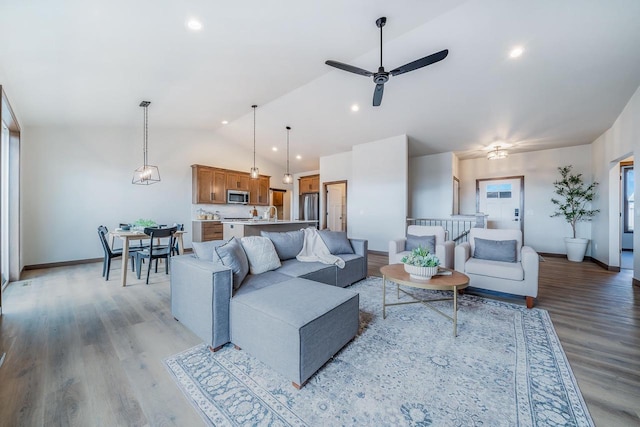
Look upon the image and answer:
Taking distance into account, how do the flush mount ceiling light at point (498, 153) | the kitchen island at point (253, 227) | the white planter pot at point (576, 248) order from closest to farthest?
the kitchen island at point (253, 227), the white planter pot at point (576, 248), the flush mount ceiling light at point (498, 153)

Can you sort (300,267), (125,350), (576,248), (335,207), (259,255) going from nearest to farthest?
1. (125,350)
2. (259,255)
3. (300,267)
4. (576,248)
5. (335,207)

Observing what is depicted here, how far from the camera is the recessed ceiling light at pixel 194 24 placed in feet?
8.47

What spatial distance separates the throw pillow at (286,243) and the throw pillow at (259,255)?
0.40 meters

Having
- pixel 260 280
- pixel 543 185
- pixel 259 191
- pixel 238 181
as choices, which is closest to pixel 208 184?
pixel 238 181

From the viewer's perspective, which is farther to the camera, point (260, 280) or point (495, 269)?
point (495, 269)

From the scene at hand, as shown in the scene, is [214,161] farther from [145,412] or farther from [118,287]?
[145,412]

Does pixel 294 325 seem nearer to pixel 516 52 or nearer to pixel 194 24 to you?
pixel 194 24

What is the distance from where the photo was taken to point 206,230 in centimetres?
645

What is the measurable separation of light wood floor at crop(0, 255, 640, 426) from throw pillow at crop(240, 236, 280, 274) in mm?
853

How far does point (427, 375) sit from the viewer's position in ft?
5.49

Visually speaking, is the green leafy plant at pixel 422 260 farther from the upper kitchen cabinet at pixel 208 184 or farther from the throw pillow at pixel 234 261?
the upper kitchen cabinet at pixel 208 184

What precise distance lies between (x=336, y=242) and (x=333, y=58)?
8.87 ft

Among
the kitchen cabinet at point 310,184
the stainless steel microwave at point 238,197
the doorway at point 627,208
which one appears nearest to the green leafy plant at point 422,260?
the stainless steel microwave at point 238,197

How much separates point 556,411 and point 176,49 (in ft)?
15.4
